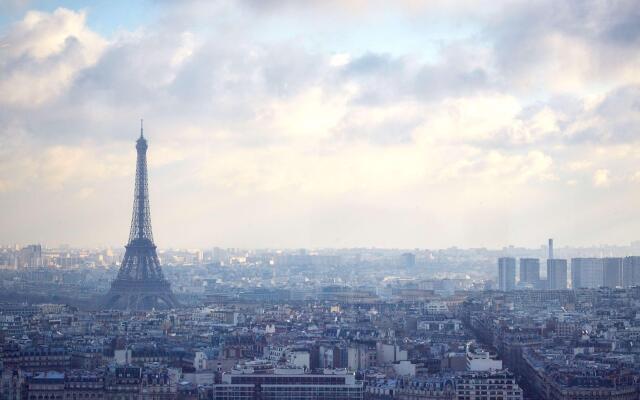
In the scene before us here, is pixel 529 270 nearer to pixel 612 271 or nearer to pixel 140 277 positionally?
pixel 612 271

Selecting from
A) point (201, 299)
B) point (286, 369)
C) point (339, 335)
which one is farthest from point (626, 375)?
point (201, 299)

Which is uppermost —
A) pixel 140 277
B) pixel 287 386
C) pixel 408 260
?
pixel 408 260

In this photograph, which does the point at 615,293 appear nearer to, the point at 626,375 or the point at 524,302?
the point at 524,302

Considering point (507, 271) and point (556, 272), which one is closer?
point (556, 272)

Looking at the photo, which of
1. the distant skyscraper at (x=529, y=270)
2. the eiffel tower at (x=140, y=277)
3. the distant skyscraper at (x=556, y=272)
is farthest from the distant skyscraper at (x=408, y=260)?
the eiffel tower at (x=140, y=277)

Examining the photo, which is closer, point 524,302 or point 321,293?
point 524,302

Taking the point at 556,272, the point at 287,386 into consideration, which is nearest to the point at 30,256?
the point at 287,386

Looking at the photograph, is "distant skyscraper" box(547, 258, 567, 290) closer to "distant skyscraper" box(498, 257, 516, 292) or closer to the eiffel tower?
"distant skyscraper" box(498, 257, 516, 292)
